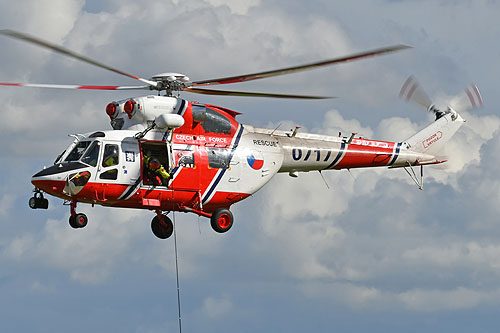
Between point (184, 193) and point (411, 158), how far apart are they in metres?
10.1

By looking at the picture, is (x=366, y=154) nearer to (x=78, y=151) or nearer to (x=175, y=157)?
(x=175, y=157)

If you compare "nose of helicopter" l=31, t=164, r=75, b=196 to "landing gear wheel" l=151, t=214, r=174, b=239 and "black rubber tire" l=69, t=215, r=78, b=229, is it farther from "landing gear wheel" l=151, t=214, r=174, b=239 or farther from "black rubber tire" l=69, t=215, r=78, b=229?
"landing gear wheel" l=151, t=214, r=174, b=239

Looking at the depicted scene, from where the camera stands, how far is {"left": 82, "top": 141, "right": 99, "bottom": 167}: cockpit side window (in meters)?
28.0

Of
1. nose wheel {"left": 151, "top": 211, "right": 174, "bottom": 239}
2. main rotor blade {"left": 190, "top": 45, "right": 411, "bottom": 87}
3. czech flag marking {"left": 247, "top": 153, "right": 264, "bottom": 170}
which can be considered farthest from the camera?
nose wheel {"left": 151, "top": 211, "right": 174, "bottom": 239}

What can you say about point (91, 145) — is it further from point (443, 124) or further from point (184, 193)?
point (443, 124)

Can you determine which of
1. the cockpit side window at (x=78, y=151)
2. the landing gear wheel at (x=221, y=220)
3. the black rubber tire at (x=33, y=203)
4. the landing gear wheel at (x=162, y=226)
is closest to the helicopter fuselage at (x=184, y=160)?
the cockpit side window at (x=78, y=151)

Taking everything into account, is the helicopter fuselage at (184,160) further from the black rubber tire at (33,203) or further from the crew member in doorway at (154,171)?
the black rubber tire at (33,203)

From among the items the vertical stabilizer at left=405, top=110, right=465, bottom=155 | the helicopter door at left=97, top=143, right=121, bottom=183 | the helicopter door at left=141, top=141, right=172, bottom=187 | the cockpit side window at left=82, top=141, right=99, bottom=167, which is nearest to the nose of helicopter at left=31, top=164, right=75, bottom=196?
the cockpit side window at left=82, top=141, right=99, bottom=167

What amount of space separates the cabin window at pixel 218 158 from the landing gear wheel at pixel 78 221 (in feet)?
14.8

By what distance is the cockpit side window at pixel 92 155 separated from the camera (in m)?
28.0

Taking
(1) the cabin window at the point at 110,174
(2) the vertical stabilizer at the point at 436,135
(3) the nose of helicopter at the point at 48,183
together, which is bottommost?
(3) the nose of helicopter at the point at 48,183

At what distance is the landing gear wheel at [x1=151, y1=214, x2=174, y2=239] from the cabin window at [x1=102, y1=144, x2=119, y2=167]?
356 cm

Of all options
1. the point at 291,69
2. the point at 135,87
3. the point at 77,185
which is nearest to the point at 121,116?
the point at 135,87

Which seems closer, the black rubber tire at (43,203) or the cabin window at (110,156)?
the black rubber tire at (43,203)
